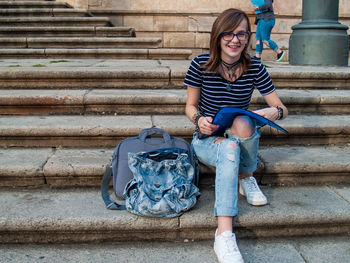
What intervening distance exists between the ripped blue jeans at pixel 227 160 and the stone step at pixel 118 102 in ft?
3.55

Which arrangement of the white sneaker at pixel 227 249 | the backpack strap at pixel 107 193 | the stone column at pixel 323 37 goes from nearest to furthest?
the white sneaker at pixel 227 249 < the backpack strap at pixel 107 193 < the stone column at pixel 323 37

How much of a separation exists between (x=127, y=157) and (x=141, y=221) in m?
0.46

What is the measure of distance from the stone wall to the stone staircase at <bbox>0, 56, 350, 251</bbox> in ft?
17.0

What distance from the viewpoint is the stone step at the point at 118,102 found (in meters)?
3.21

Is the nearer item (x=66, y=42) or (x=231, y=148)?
(x=231, y=148)

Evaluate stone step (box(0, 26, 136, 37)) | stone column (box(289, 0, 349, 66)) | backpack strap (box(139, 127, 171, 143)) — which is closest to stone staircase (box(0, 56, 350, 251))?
backpack strap (box(139, 127, 171, 143))

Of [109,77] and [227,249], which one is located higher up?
[109,77]

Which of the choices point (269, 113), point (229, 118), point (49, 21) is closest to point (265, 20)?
point (49, 21)

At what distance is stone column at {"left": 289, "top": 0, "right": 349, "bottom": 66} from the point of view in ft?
17.1

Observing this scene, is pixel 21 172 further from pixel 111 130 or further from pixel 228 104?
pixel 228 104

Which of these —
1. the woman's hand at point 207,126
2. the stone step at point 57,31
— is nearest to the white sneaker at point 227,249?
the woman's hand at point 207,126

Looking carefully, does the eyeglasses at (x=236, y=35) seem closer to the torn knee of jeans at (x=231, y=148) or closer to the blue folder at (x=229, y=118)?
the blue folder at (x=229, y=118)

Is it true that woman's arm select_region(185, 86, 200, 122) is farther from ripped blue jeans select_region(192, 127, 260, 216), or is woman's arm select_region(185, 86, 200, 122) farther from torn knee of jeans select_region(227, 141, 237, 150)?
torn knee of jeans select_region(227, 141, 237, 150)

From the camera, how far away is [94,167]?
8.03 ft
